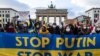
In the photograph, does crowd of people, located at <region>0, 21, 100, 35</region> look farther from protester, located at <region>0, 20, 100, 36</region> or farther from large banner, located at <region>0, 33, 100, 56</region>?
large banner, located at <region>0, 33, 100, 56</region>

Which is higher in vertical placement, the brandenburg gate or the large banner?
the large banner

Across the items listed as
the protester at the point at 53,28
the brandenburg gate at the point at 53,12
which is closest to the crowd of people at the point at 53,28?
the protester at the point at 53,28

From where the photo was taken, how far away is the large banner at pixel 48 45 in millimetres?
12695

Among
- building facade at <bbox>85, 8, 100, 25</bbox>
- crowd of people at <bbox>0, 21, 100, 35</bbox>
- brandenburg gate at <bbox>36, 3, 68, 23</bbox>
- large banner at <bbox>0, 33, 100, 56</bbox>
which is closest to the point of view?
large banner at <bbox>0, 33, 100, 56</bbox>

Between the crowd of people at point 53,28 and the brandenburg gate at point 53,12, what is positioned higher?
the crowd of people at point 53,28

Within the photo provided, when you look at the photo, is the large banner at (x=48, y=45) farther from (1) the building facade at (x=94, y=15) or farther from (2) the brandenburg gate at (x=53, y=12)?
(2) the brandenburg gate at (x=53, y=12)

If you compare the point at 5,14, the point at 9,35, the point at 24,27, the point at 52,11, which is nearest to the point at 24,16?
the point at 24,27

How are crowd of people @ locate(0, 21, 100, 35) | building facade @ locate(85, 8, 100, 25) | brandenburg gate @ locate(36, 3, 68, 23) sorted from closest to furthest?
crowd of people @ locate(0, 21, 100, 35), building facade @ locate(85, 8, 100, 25), brandenburg gate @ locate(36, 3, 68, 23)

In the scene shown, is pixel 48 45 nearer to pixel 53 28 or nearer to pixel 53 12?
pixel 53 28

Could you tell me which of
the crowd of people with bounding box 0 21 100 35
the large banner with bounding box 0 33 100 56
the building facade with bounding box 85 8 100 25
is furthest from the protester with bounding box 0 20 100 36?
the large banner with bounding box 0 33 100 56

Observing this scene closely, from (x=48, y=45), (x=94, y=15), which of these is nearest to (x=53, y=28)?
(x=48, y=45)

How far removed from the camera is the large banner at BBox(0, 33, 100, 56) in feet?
41.7

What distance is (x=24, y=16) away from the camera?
2292cm

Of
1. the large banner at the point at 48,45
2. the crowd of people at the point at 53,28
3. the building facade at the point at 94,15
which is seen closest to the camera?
the large banner at the point at 48,45
